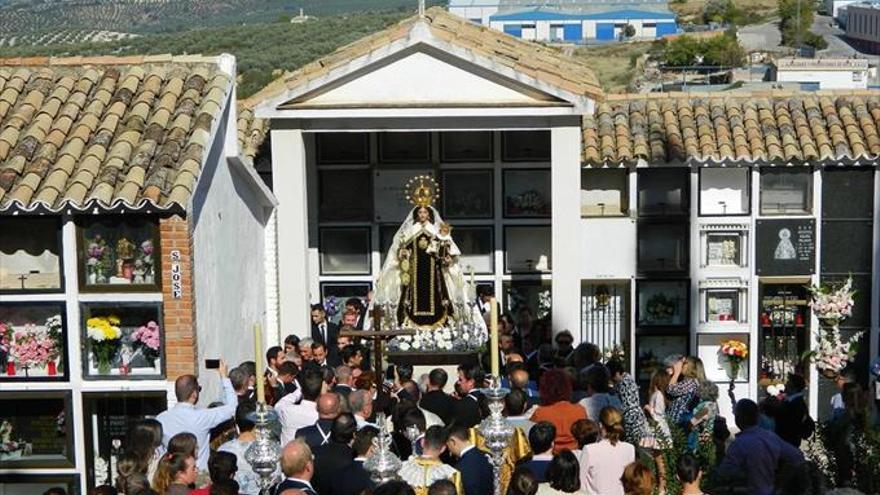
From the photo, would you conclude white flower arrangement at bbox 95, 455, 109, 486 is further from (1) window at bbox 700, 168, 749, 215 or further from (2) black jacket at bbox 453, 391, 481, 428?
(1) window at bbox 700, 168, 749, 215

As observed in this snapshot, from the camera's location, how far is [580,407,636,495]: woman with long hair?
11578mm

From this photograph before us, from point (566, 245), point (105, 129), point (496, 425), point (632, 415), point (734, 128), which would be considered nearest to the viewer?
point (496, 425)

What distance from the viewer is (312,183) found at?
2130cm

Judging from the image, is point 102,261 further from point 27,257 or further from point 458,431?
point 458,431

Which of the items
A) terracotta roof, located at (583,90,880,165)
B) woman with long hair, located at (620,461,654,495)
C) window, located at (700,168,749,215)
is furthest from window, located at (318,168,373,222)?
woman with long hair, located at (620,461,654,495)

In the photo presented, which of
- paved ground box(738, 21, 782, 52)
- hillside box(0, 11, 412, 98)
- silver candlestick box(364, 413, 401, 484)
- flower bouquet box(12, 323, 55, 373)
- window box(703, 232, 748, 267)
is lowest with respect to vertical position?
silver candlestick box(364, 413, 401, 484)

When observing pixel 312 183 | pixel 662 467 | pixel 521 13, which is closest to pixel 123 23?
pixel 521 13

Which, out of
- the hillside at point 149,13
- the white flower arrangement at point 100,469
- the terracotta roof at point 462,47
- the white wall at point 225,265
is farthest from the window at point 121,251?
the hillside at point 149,13

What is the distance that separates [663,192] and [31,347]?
887 centimetres

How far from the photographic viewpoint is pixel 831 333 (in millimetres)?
18719

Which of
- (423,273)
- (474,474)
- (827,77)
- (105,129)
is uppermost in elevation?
(827,77)

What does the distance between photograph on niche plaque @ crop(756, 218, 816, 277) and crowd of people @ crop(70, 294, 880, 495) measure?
16.1 feet

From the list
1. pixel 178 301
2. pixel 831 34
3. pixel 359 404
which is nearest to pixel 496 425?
pixel 359 404

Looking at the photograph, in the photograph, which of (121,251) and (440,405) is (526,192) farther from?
(440,405)
